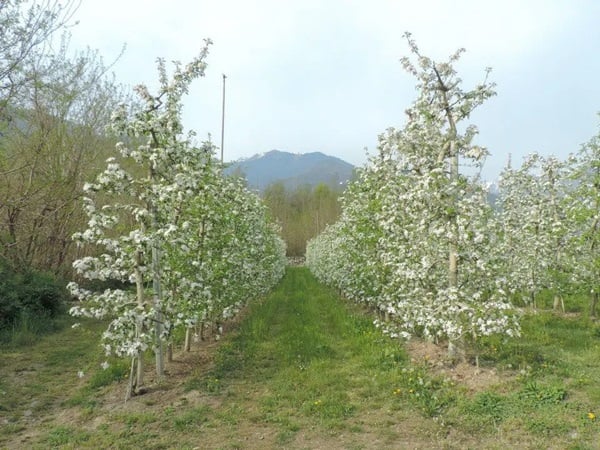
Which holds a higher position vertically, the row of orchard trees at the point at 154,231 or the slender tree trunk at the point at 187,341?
the row of orchard trees at the point at 154,231

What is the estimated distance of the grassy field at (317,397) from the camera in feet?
19.5

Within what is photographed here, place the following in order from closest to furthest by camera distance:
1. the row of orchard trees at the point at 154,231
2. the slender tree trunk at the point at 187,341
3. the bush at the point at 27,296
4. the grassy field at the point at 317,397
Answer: the grassy field at the point at 317,397
the row of orchard trees at the point at 154,231
the slender tree trunk at the point at 187,341
the bush at the point at 27,296

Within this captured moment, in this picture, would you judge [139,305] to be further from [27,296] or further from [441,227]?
[27,296]

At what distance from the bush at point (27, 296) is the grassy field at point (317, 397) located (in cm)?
154

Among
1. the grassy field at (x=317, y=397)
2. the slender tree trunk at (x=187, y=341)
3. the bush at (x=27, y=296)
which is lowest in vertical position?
the grassy field at (x=317, y=397)

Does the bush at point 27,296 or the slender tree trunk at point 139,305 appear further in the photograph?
the bush at point 27,296

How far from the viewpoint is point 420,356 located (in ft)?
30.0

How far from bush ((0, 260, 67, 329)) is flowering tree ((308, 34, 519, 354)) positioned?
1003 centimetres

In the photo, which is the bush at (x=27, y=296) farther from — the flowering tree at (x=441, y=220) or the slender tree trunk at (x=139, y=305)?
the flowering tree at (x=441, y=220)

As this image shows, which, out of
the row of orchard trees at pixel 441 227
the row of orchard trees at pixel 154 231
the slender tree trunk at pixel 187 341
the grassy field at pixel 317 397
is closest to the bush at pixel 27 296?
the grassy field at pixel 317 397

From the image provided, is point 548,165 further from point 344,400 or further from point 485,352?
point 344,400

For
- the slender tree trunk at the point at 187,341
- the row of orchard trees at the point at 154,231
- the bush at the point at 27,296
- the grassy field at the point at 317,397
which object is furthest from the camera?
the bush at the point at 27,296

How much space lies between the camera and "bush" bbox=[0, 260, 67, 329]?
1205cm

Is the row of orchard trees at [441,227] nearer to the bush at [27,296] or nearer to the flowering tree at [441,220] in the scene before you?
the flowering tree at [441,220]
